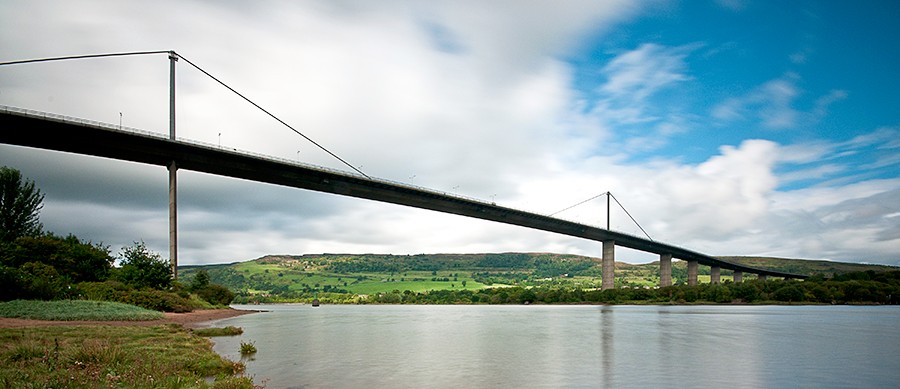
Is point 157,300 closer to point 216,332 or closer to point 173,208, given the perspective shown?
point 173,208

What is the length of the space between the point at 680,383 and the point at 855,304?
407 ft

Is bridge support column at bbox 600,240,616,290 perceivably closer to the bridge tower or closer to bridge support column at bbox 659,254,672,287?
bridge support column at bbox 659,254,672,287

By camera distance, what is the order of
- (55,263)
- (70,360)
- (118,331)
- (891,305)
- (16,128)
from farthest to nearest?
(891,305), (16,128), (55,263), (118,331), (70,360)

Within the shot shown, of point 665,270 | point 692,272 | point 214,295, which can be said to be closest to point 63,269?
point 214,295

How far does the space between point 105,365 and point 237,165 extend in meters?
60.5

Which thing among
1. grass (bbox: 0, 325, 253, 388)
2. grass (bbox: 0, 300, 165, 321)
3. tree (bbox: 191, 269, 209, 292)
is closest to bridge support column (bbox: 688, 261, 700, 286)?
tree (bbox: 191, 269, 209, 292)

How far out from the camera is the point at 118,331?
2977 centimetres

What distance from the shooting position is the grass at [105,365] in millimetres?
13555

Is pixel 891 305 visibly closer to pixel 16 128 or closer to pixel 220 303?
pixel 220 303

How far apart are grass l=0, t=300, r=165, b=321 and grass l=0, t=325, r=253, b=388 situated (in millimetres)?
11019

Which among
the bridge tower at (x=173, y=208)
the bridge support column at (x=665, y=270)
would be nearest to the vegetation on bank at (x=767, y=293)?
the bridge support column at (x=665, y=270)

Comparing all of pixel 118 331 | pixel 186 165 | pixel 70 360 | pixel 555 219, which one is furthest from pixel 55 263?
pixel 555 219

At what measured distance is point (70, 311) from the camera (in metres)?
38.0

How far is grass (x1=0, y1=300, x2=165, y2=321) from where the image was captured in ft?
116
